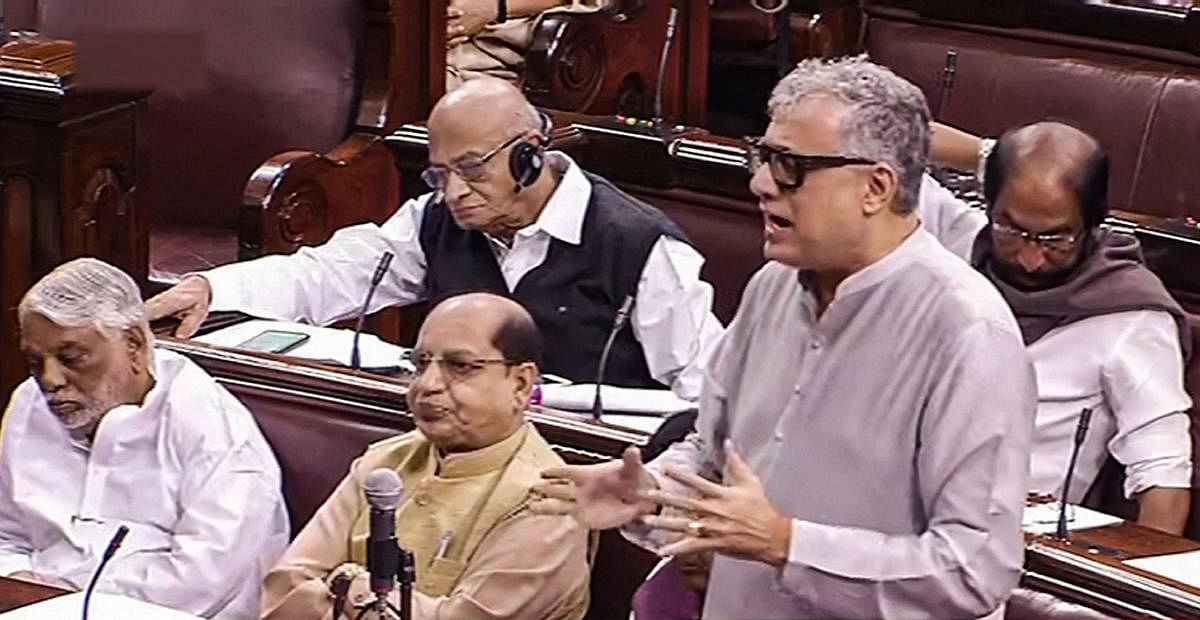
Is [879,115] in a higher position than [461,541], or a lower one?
higher

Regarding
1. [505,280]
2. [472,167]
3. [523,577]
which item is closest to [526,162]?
[472,167]

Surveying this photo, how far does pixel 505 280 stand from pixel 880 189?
162cm

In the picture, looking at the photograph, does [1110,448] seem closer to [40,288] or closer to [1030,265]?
[1030,265]

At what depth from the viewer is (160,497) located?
296 cm

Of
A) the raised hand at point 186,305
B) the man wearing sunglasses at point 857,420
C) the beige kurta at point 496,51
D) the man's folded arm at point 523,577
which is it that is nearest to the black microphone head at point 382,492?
the man wearing sunglasses at point 857,420

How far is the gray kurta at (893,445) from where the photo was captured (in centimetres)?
195

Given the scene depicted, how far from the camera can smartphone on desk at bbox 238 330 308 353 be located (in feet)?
10.8

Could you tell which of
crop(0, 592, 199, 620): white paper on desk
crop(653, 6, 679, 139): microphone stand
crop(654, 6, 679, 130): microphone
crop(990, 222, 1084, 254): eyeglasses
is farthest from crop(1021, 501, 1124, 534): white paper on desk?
crop(654, 6, 679, 130): microphone

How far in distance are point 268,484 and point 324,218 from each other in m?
1.63

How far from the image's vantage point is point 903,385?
2006mm

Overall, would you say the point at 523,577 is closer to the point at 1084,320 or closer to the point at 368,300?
the point at 1084,320

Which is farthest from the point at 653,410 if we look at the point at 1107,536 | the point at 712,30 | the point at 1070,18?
the point at 712,30

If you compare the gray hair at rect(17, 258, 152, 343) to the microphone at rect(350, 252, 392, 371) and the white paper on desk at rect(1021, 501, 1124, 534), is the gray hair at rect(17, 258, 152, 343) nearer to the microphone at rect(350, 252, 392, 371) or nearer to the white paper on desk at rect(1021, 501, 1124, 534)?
the microphone at rect(350, 252, 392, 371)

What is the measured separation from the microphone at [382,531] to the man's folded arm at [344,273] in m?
1.69
